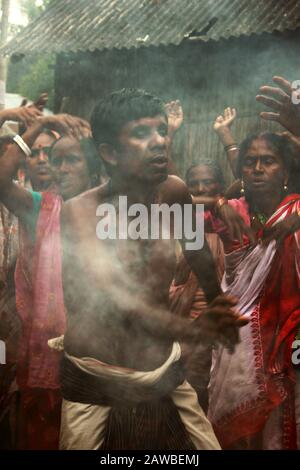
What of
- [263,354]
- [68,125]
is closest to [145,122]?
[68,125]

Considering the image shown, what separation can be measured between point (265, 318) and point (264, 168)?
93 cm

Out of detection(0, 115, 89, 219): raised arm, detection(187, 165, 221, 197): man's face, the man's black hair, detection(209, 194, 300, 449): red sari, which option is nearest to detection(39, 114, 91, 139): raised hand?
detection(0, 115, 89, 219): raised arm

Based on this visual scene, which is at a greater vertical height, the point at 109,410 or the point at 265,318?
the point at 265,318

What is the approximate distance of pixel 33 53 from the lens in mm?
5836

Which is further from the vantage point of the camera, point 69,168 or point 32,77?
point 32,77

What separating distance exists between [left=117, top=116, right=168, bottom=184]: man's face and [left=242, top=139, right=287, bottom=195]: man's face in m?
0.55

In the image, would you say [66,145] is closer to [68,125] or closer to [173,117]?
[68,125]

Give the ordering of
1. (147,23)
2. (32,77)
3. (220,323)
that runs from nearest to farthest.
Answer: (220,323) → (147,23) → (32,77)

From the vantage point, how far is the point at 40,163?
15.4ft

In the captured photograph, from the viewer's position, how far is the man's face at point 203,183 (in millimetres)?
4539

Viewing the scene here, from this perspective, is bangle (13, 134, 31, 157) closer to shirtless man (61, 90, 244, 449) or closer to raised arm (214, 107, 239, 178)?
shirtless man (61, 90, 244, 449)

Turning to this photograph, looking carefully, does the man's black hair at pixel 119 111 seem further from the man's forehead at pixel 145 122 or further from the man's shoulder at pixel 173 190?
the man's shoulder at pixel 173 190

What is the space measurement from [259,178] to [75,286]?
4.37ft
